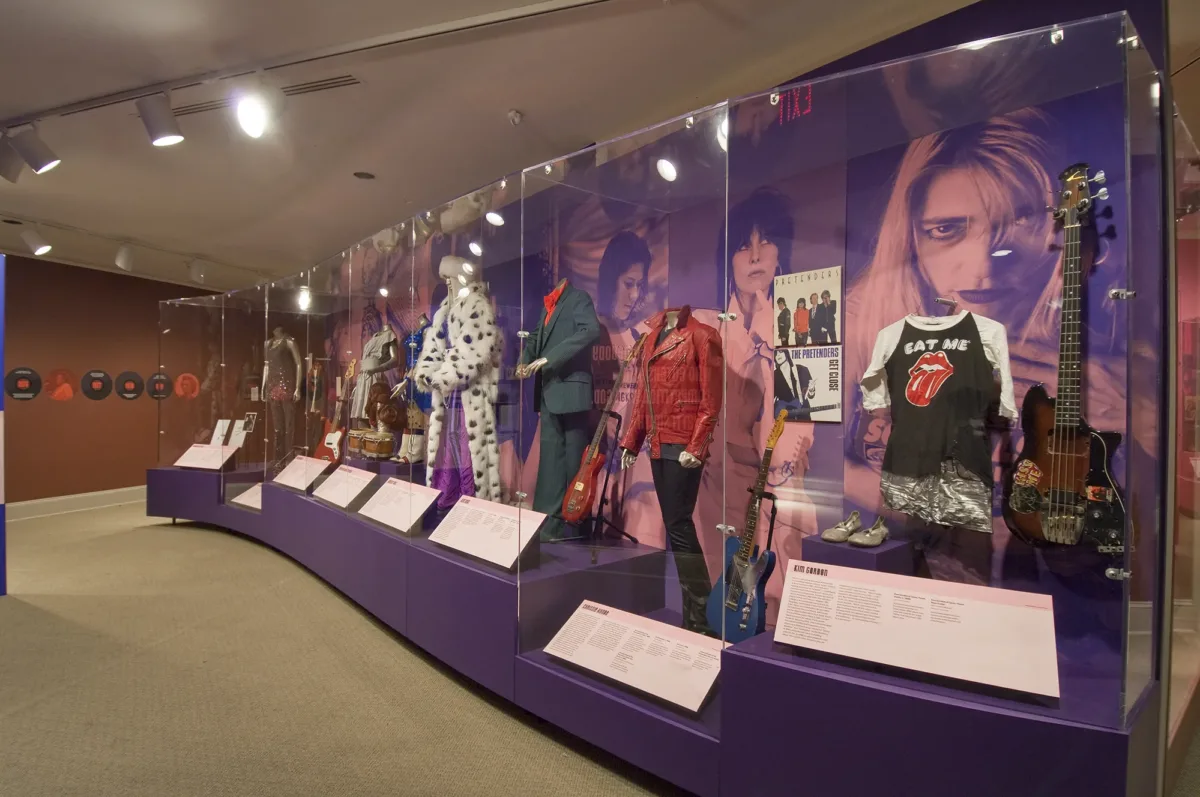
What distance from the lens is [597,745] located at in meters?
2.28

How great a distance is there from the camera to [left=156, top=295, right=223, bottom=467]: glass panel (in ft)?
22.5

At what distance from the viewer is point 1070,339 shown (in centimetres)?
187

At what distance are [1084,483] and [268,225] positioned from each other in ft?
21.5

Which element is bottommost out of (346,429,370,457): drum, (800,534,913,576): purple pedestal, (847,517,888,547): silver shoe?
(800,534,913,576): purple pedestal

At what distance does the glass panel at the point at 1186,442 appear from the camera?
6.51ft

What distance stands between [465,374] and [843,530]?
6.95 feet

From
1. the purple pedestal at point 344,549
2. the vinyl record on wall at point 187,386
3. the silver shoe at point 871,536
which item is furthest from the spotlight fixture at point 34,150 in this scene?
the silver shoe at point 871,536

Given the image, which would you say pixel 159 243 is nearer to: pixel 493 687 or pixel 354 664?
pixel 354 664

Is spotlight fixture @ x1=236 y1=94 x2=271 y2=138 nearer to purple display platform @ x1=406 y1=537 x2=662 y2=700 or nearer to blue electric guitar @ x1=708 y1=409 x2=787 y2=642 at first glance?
purple display platform @ x1=406 y1=537 x2=662 y2=700

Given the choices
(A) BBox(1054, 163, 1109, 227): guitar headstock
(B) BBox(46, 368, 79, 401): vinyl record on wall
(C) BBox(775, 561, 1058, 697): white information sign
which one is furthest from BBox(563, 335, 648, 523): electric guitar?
(B) BBox(46, 368, 79, 401): vinyl record on wall

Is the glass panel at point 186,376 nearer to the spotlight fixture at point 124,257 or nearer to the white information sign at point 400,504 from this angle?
the spotlight fixture at point 124,257

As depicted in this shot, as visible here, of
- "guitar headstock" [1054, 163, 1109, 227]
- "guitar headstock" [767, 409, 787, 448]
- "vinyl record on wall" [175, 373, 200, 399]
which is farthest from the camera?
"vinyl record on wall" [175, 373, 200, 399]

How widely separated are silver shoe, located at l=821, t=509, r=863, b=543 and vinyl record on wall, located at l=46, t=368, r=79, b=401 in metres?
8.61

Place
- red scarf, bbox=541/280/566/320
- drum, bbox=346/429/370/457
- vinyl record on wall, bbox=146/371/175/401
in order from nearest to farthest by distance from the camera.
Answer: red scarf, bbox=541/280/566/320 < drum, bbox=346/429/370/457 < vinyl record on wall, bbox=146/371/175/401
